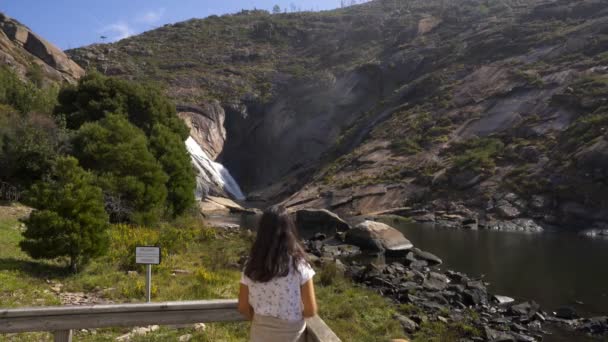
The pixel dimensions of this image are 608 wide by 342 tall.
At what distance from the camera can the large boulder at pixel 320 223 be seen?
125 feet

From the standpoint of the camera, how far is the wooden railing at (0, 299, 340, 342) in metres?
4.64

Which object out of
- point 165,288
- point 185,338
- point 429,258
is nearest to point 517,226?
point 429,258

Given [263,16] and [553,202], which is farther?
[263,16]

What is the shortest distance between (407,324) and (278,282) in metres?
10.1

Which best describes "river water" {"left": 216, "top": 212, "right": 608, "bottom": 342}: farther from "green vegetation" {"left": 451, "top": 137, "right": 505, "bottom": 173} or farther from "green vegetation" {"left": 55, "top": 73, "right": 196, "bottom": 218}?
"green vegetation" {"left": 55, "top": 73, "right": 196, "bottom": 218}

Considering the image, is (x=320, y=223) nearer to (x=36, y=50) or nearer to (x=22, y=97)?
(x=22, y=97)

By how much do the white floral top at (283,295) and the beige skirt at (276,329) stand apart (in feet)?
0.14

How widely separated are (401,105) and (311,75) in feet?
108

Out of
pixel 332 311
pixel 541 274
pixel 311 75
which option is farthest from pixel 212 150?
pixel 332 311

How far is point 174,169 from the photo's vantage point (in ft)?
89.1

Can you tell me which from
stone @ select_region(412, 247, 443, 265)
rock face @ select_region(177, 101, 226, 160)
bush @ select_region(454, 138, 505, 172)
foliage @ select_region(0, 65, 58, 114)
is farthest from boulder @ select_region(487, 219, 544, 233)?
rock face @ select_region(177, 101, 226, 160)

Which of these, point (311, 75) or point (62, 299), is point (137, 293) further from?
point (311, 75)

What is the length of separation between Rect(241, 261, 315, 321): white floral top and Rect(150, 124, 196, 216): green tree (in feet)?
75.7

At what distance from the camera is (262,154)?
307 ft
